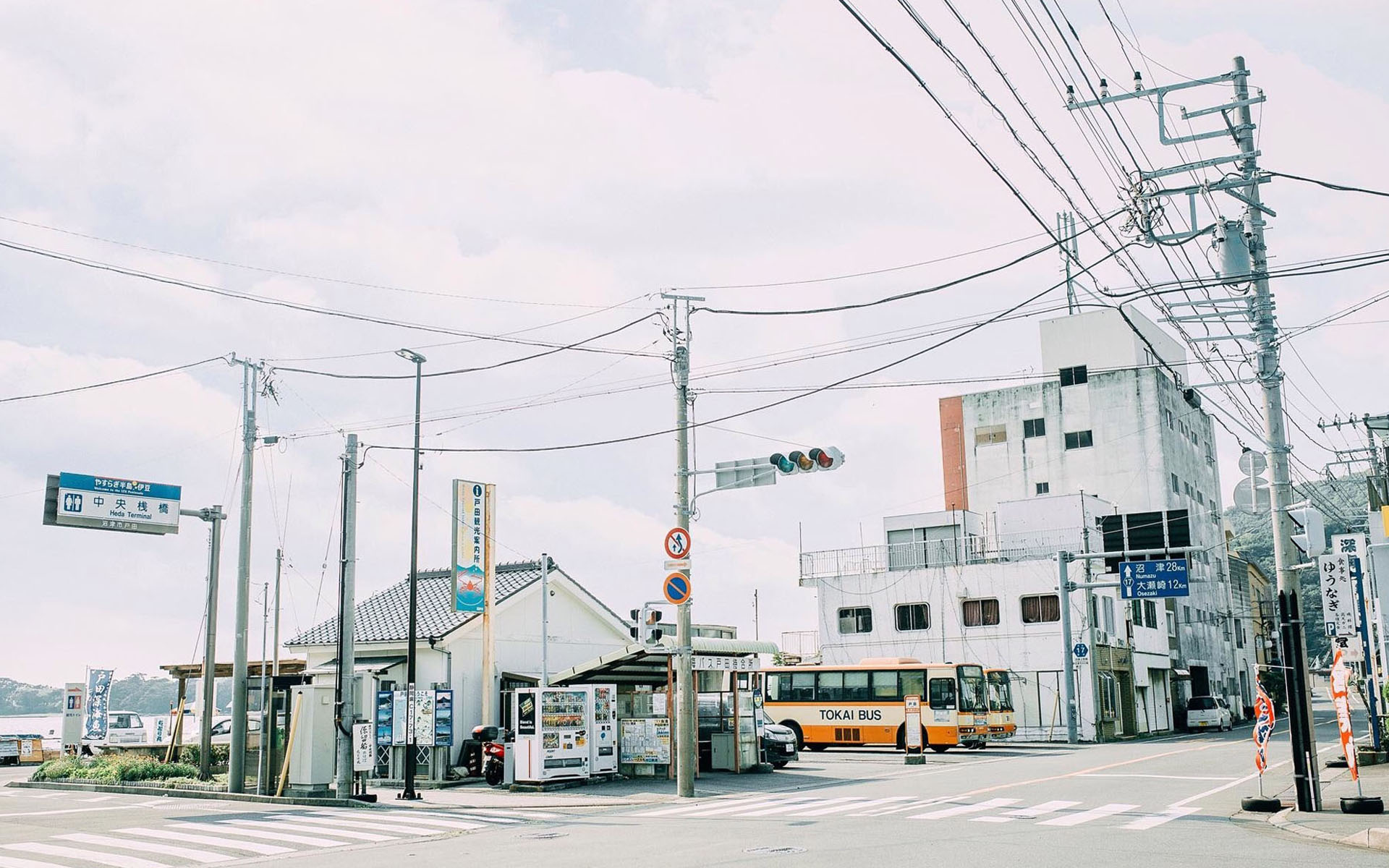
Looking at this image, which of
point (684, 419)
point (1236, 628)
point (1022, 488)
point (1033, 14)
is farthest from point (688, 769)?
point (1236, 628)

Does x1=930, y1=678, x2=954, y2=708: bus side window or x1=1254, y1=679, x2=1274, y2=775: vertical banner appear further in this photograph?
x1=930, y1=678, x2=954, y2=708: bus side window

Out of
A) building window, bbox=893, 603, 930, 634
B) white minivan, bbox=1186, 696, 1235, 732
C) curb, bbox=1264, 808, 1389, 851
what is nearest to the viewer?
curb, bbox=1264, 808, 1389, 851

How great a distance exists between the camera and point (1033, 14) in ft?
39.2

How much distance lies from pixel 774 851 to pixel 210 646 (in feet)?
61.6

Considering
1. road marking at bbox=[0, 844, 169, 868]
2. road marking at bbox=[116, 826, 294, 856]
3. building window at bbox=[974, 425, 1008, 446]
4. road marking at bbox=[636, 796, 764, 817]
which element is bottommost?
road marking at bbox=[636, 796, 764, 817]

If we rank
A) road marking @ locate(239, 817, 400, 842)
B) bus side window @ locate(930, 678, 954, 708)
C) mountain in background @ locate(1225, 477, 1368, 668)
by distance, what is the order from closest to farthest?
road marking @ locate(239, 817, 400, 842) < bus side window @ locate(930, 678, 954, 708) < mountain in background @ locate(1225, 477, 1368, 668)

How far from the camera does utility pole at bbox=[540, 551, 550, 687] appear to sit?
3219 centimetres

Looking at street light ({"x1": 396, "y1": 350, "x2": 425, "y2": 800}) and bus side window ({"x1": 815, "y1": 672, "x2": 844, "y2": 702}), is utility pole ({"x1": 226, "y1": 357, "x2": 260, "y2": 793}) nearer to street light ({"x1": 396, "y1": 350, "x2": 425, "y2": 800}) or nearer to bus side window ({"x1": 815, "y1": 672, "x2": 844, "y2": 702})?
A: street light ({"x1": 396, "y1": 350, "x2": 425, "y2": 800})

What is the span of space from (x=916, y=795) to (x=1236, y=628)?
60.2 m

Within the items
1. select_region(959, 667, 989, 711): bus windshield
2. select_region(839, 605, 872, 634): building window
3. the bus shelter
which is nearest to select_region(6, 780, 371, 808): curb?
the bus shelter

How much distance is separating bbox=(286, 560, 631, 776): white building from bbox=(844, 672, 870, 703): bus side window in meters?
7.44

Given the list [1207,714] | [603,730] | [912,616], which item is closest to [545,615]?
[603,730]

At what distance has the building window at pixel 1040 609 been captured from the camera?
155ft

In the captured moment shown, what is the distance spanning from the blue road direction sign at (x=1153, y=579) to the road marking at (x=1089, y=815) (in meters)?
22.1
